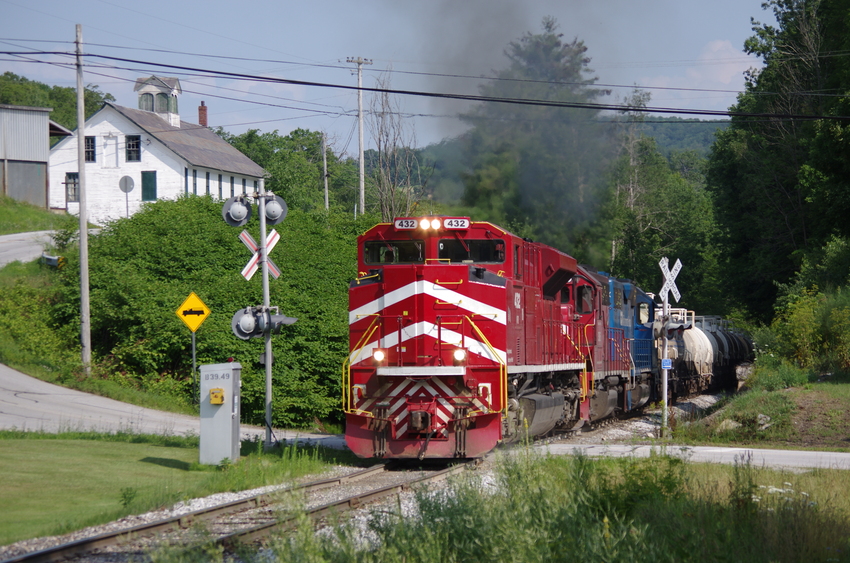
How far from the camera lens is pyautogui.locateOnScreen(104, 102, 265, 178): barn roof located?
51812 mm

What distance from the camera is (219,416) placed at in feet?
42.4

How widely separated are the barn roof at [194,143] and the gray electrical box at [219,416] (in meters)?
40.1

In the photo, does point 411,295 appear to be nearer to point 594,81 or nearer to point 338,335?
point 338,335

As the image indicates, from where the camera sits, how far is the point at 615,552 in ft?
19.0

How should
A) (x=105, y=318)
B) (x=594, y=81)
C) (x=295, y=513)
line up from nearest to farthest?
(x=295, y=513) → (x=594, y=81) → (x=105, y=318)

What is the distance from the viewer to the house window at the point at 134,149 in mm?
51844

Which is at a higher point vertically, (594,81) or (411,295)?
(594,81)

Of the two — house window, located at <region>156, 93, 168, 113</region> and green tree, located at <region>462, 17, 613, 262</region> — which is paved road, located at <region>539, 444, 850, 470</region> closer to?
green tree, located at <region>462, 17, 613, 262</region>

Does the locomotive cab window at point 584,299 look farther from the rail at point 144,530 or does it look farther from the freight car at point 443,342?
the rail at point 144,530

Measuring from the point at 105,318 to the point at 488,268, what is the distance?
53.7ft

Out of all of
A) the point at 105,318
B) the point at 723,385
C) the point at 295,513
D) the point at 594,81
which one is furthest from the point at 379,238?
the point at 723,385

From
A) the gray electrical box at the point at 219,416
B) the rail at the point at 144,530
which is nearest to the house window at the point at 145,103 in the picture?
the gray electrical box at the point at 219,416

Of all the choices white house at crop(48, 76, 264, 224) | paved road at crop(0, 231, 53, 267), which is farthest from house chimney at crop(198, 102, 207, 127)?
paved road at crop(0, 231, 53, 267)

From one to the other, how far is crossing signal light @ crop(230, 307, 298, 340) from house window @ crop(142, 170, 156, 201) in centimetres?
3948
